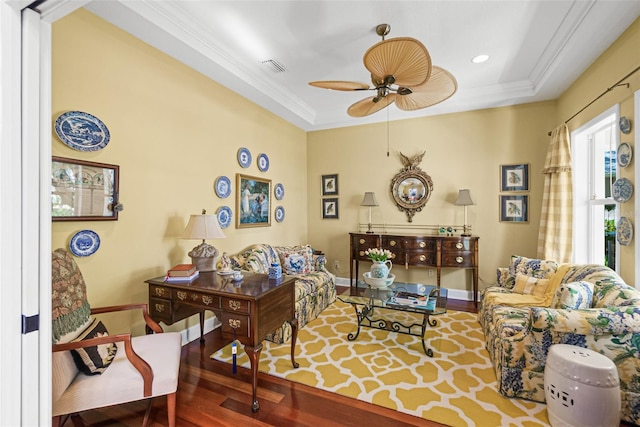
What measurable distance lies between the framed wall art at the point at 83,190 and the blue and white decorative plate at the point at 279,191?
7.65 feet

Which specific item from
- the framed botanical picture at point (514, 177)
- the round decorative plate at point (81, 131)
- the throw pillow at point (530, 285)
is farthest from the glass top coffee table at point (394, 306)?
the round decorative plate at point (81, 131)

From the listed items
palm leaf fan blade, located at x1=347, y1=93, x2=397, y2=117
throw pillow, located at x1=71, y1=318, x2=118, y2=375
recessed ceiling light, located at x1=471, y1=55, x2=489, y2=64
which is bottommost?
throw pillow, located at x1=71, y1=318, x2=118, y2=375

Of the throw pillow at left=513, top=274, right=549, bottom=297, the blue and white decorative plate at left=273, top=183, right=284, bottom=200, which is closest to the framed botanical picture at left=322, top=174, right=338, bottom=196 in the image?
the blue and white decorative plate at left=273, top=183, right=284, bottom=200

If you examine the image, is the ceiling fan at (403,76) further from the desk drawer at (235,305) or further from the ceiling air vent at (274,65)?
the desk drawer at (235,305)

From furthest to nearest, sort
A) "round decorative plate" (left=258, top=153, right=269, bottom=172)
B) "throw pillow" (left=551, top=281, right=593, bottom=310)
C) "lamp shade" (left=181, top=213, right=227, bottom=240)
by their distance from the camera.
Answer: "round decorative plate" (left=258, top=153, right=269, bottom=172)
"lamp shade" (left=181, top=213, right=227, bottom=240)
"throw pillow" (left=551, top=281, right=593, bottom=310)

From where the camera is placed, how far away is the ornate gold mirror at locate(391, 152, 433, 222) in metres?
4.50

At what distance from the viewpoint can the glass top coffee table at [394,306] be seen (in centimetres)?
271

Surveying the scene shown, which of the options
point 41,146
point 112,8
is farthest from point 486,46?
point 41,146

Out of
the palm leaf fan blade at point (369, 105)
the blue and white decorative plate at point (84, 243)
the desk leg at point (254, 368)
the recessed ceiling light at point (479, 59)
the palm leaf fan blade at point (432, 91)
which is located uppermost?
the recessed ceiling light at point (479, 59)

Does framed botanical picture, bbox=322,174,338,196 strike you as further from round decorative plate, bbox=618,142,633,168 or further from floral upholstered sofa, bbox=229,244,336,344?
round decorative plate, bbox=618,142,633,168

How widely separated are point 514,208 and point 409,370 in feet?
9.90

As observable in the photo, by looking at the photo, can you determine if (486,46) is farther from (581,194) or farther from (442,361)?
(442,361)

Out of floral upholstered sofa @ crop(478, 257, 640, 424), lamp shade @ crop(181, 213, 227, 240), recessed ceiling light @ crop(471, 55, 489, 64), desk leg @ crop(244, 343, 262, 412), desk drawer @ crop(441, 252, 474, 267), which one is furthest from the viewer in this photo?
desk drawer @ crop(441, 252, 474, 267)

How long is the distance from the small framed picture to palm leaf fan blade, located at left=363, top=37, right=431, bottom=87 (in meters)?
3.08
